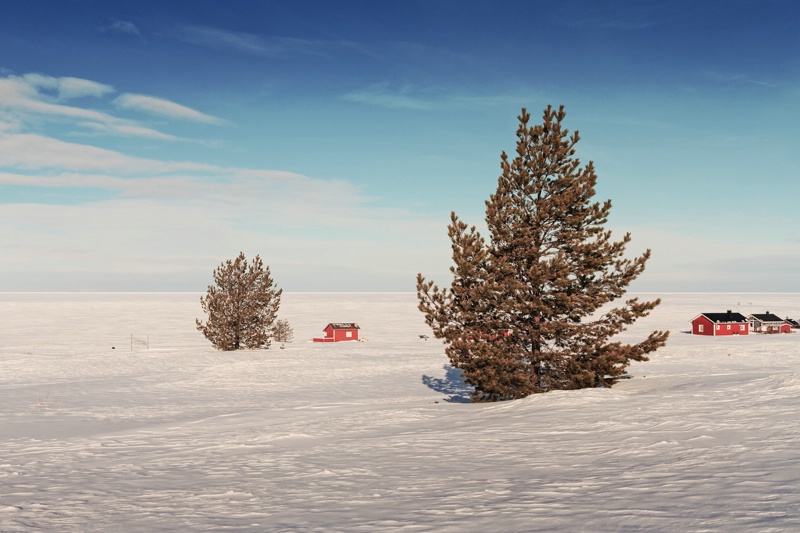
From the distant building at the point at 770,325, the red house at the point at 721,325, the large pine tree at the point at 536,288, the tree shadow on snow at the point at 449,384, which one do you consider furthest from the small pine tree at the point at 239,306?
the distant building at the point at 770,325

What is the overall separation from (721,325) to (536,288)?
64.8 meters

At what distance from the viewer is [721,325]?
7462 cm

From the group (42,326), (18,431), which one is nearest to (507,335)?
(18,431)

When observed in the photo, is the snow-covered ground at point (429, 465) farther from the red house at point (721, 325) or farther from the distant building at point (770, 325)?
the distant building at point (770, 325)

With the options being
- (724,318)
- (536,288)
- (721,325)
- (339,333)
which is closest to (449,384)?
(536,288)

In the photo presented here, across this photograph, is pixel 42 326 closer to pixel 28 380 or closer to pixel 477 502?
pixel 28 380

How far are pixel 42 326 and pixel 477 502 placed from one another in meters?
103

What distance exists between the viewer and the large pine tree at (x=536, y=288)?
19375 mm

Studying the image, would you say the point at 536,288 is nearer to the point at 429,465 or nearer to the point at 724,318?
the point at 429,465

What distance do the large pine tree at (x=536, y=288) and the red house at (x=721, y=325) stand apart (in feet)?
203

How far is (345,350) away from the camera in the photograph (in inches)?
2074

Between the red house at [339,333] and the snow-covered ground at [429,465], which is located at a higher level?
the red house at [339,333]

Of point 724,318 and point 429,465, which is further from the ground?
point 724,318

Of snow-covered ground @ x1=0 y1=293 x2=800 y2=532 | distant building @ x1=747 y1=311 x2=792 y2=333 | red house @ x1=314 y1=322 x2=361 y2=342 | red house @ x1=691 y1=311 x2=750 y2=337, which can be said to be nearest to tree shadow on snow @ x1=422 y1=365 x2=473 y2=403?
snow-covered ground @ x1=0 y1=293 x2=800 y2=532
